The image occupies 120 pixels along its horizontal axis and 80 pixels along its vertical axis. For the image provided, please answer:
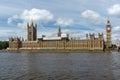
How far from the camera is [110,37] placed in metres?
173

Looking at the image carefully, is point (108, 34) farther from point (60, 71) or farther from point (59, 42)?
point (60, 71)

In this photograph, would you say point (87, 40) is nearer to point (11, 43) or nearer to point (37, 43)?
point (37, 43)

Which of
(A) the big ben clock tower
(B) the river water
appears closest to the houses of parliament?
(A) the big ben clock tower

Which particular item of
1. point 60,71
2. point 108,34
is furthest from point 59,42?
point 60,71

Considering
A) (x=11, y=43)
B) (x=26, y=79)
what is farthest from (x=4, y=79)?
(x=11, y=43)

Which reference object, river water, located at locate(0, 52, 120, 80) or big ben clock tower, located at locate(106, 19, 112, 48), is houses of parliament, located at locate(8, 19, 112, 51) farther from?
river water, located at locate(0, 52, 120, 80)

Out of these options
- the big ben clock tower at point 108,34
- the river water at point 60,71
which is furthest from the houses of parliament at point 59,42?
the river water at point 60,71

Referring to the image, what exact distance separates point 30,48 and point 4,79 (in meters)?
160

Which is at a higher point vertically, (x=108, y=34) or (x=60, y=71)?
(x=108, y=34)

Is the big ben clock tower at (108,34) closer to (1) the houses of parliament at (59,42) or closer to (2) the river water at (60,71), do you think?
(1) the houses of parliament at (59,42)

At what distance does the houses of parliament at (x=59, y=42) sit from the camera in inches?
6624

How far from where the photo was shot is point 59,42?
18138 centimetres

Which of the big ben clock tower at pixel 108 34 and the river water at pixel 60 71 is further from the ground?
the big ben clock tower at pixel 108 34

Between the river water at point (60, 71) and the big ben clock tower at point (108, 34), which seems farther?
the big ben clock tower at point (108, 34)
